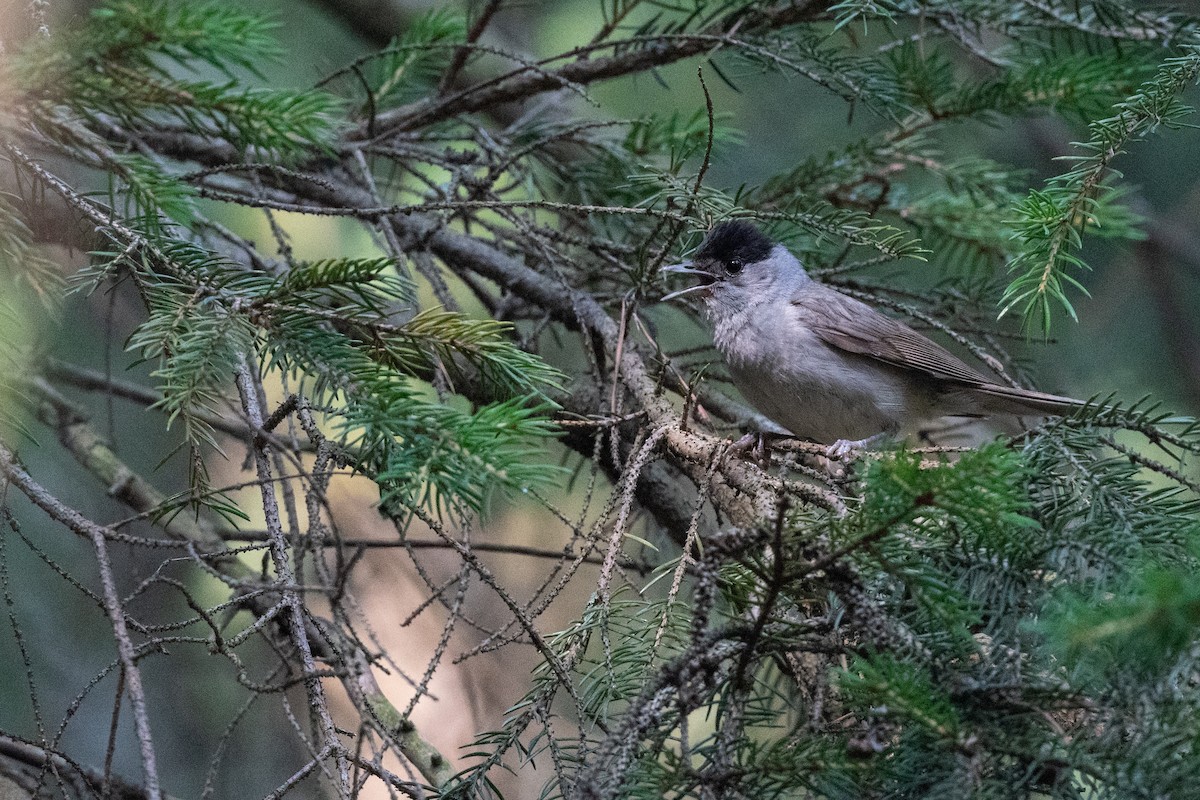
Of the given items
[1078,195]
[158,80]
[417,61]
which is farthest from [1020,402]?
[158,80]

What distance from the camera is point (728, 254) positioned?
411 cm

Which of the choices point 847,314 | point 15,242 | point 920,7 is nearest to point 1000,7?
point 920,7

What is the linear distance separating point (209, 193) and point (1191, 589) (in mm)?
2167

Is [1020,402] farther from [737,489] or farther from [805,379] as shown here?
[737,489]

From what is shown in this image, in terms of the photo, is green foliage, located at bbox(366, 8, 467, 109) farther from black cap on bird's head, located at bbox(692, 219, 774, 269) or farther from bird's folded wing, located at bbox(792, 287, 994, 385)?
bird's folded wing, located at bbox(792, 287, 994, 385)

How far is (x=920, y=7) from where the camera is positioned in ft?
9.99

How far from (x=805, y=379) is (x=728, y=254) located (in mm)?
667

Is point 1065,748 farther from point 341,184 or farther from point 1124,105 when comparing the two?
point 341,184

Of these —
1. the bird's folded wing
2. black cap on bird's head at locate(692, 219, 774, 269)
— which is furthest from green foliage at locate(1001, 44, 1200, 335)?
black cap on bird's head at locate(692, 219, 774, 269)

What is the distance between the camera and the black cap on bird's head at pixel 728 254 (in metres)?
4.07

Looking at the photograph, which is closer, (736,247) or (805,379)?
(805,379)

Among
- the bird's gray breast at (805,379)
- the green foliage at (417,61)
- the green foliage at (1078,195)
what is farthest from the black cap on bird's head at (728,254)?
the green foliage at (1078,195)

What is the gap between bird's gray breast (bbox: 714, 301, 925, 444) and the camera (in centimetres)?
380

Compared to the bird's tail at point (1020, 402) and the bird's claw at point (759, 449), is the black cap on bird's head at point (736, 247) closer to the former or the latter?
the bird's tail at point (1020, 402)
